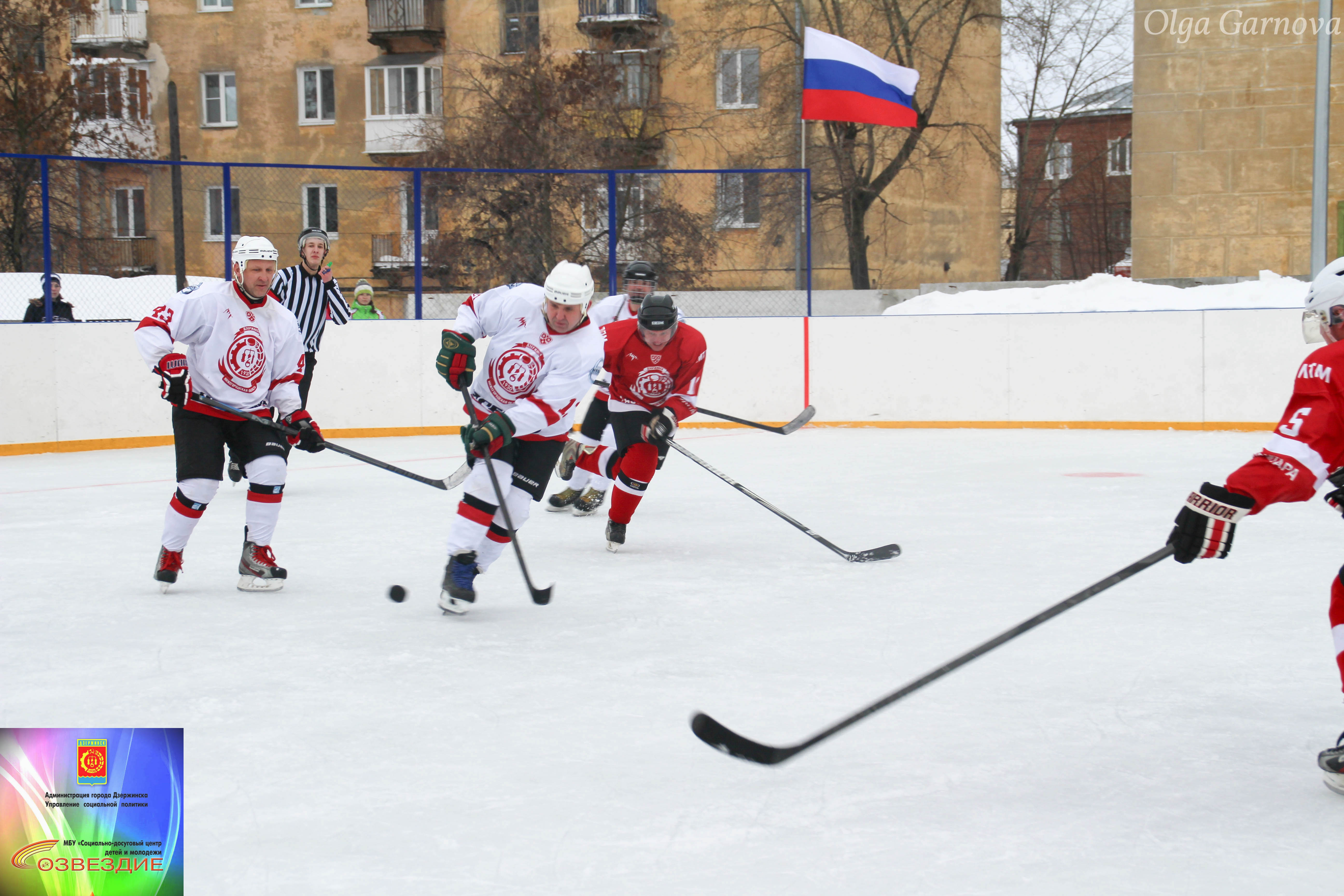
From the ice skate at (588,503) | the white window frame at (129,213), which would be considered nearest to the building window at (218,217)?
the white window frame at (129,213)

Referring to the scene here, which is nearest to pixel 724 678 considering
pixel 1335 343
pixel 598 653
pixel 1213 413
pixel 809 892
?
pixel 598 653

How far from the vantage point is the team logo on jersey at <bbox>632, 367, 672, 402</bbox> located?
15.9ft

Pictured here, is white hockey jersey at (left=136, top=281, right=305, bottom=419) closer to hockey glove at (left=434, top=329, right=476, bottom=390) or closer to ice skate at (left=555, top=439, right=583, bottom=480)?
hockey glove at (left=434, top=329, right=476, bottom=390)

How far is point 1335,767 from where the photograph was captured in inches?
82.2

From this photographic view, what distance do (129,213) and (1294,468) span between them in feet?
30.1

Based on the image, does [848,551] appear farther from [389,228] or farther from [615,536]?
[389,228]

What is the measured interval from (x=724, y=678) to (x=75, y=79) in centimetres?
1920

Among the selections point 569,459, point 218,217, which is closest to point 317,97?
point 218,217

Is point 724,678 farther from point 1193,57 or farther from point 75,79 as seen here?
point 75,79

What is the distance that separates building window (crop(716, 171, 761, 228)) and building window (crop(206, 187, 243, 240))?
140 inches

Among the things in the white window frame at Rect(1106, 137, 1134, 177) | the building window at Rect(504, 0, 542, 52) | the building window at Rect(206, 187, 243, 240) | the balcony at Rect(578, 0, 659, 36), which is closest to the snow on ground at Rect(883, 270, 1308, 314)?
the building window at Rect(206, 187, 243, 240)

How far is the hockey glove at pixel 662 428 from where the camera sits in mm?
4562

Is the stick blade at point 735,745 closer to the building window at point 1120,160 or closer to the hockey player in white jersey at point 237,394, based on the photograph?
the hockey player in white jersey at point 237,394

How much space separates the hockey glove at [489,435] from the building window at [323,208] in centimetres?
683
